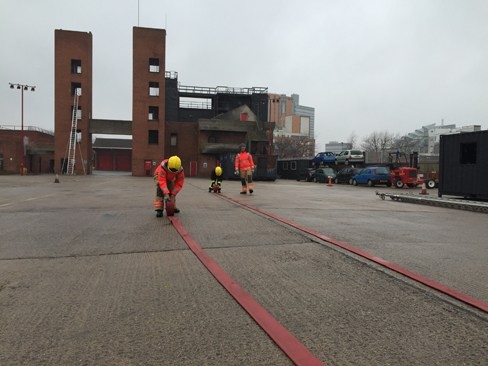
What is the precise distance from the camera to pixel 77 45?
51.8m

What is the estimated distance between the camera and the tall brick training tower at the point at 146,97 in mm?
51188

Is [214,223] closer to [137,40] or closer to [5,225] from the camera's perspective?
[5,225]

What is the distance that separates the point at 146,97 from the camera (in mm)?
51750

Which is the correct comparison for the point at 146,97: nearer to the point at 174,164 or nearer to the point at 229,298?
the point at 174,164

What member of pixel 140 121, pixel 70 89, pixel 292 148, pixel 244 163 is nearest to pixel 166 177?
pixel 244 163

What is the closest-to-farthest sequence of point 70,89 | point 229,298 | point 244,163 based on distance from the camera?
point 229,298
point 244,163
point 70,89

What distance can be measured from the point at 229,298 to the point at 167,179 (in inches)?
241

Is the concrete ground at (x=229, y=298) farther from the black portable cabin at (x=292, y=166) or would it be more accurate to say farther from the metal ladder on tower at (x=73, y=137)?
the metal ladder on tower at (x=73, y=137)

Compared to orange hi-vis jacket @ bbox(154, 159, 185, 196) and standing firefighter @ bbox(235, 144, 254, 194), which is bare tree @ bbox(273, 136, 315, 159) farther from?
orange hi-vis jacket @ bbox(154, 159, 185, 196)

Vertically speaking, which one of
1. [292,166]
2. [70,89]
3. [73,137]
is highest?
[70,89]

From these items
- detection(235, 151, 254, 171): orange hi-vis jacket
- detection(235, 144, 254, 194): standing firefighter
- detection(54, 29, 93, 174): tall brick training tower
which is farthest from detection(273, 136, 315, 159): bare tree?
detection(235, 151, 254, 171): orange hi-vis jacket

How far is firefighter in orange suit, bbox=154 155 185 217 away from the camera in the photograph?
9.36 metres

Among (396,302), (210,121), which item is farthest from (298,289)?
(210,121)

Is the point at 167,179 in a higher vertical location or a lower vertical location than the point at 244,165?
lower
